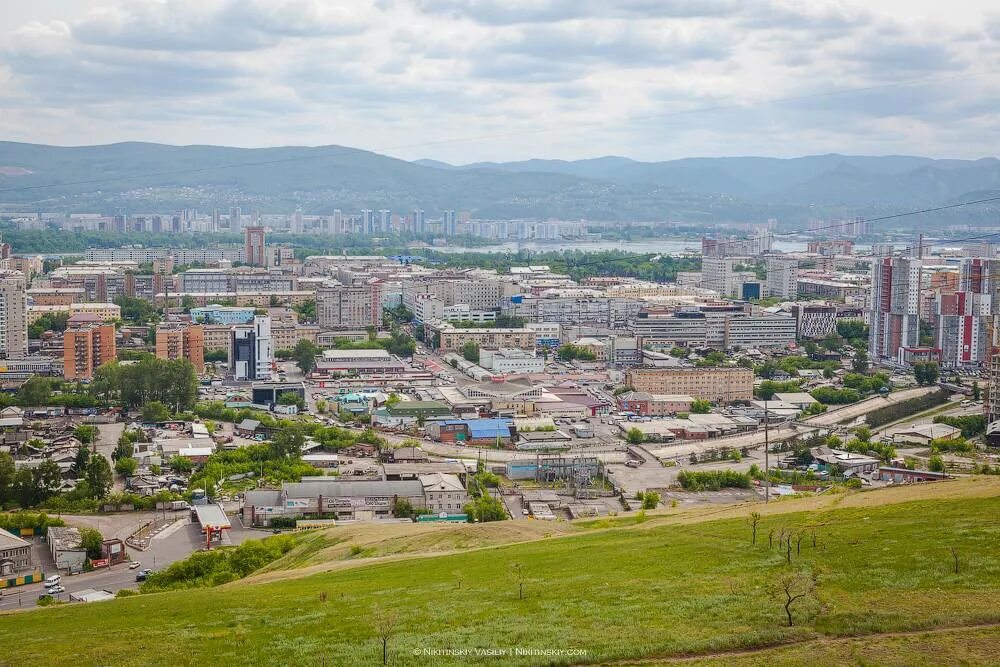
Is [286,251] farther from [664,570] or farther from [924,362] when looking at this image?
[664,570]

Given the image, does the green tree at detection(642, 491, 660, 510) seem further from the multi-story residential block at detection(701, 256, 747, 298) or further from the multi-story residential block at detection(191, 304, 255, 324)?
the multi-story residential block at detection(701, 256, 747, 298)

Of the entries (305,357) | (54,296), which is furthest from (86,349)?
(54,296)

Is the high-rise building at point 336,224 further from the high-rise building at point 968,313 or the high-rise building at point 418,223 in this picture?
the high-rise building at point 968,313

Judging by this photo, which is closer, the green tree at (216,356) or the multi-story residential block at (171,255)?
the green tree at (216,356)

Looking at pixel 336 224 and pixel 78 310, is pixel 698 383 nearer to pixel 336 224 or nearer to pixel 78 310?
pixel 78 310

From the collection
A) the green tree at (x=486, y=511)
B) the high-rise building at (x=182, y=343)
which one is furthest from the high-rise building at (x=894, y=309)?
the green tree at (x=486, y=511)
